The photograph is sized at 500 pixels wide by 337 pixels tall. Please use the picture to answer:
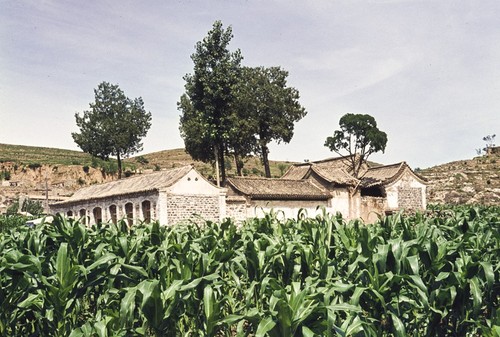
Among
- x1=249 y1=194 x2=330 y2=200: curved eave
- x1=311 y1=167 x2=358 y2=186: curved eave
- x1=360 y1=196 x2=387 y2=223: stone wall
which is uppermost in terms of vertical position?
x1=311 y1=167 x2=358 y2=186: curved eave

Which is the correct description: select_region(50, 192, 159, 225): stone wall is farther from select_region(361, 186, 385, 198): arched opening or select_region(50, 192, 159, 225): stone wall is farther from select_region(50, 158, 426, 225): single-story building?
select_region(361, 186, 385, 198): arched opening

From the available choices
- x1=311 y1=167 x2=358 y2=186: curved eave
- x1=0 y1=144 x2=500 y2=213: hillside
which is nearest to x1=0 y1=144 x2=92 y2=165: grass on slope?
x1=0 y1=144 x2=500 y2=213: hillside

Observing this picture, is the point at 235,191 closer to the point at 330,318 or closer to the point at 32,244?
the point at 32,244

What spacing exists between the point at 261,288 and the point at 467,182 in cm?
5415

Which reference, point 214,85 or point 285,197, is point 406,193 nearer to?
point 285,197

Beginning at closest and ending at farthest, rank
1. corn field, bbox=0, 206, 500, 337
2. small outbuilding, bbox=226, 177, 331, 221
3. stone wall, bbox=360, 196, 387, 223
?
1. corn field, bbox=0, 206, 500, 337
2. small outbuilding, bbox=226, 177, 331, 221
3. stone wall, bbox=360, 196, 387, 223

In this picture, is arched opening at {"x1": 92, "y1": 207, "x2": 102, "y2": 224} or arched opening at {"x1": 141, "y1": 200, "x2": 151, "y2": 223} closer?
arched opening at {"x1": 141, "y1": 200, "x2": 151, "y2": 223}

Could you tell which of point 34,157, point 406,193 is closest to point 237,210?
point 406,193

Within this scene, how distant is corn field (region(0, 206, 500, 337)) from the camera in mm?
4230

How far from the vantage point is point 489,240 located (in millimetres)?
6875

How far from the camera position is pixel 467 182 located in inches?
2093

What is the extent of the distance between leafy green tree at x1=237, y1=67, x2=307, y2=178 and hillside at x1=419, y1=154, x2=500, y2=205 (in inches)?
725

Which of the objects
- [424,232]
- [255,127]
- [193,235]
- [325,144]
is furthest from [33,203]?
[424,232]

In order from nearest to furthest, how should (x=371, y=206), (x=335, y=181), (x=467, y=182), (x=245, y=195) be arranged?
1. (x=245, y=195)
2. (x=335, y=181)
3. (x=371, y=206)
4. (x=467, y=182)
